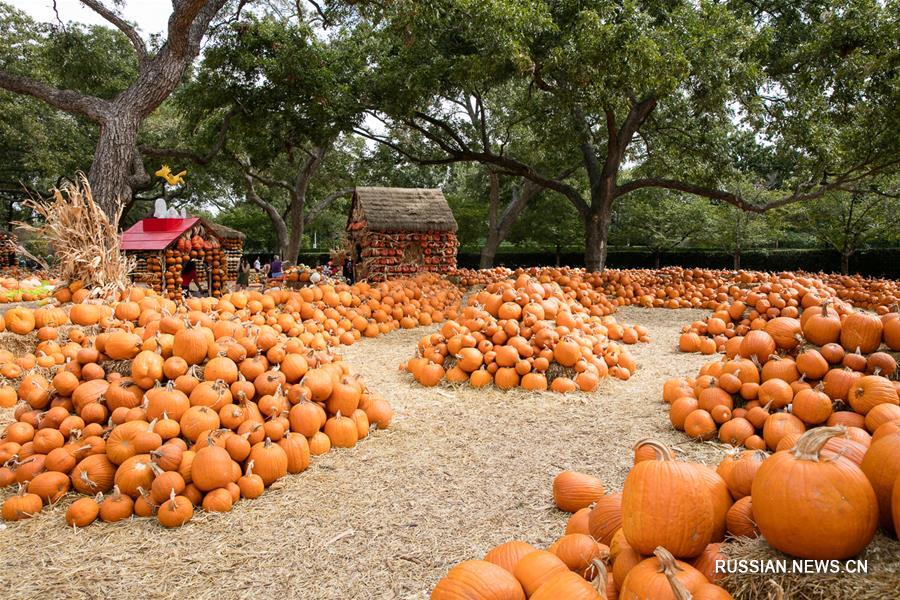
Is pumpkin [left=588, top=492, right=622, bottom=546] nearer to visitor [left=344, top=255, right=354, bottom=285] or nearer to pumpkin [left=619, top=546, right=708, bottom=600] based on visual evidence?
pumpkin [left=619, top=546, right=708, bottom=600]

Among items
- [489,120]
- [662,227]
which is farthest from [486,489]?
[662,227]

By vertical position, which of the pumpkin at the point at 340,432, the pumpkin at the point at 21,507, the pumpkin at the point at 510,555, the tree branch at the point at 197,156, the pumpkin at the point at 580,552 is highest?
the tree branch at the point at 197,156

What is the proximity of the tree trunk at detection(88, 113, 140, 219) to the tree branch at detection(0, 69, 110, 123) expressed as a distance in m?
0.35

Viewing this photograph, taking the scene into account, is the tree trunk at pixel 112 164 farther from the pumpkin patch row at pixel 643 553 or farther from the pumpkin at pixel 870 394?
the pumpkin at pixel 870 394

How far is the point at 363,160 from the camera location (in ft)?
82.0

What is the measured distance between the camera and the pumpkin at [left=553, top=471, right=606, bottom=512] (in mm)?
2984

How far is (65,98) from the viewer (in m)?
11.2

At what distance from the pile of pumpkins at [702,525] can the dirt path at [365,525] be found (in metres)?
0.87

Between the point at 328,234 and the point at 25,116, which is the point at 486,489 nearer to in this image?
the point at 25,116

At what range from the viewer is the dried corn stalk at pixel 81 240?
233 inches

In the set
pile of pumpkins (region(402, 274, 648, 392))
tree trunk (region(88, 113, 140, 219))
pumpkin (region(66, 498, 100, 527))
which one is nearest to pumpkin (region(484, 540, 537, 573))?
pumpkin (region(66, 498, 100, 527))

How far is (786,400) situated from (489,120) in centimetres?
2132

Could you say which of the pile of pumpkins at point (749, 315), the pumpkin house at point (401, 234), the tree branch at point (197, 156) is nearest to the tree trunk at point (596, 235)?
the pumpkin house at point (401, 234)

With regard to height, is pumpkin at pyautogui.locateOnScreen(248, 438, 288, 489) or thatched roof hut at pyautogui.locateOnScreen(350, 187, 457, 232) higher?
thatched roof hut at pyautogui.locateOnScreen(350, 187, 457, 232)
